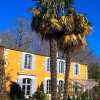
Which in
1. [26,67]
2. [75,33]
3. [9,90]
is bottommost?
[9,90]

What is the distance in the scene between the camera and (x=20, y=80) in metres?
38.2

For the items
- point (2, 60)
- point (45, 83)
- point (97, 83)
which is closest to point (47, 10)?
point (2, 60)

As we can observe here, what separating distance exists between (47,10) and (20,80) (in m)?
10.7

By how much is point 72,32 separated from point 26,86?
10188mm

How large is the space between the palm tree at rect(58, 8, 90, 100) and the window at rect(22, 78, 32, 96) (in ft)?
26.1

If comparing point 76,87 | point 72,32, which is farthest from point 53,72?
point 76,87

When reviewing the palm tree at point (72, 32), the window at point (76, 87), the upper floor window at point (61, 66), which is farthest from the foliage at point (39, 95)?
the window at point (76, 87)

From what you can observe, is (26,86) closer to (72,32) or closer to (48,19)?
(72,32)

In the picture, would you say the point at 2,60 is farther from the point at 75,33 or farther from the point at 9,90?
the point at 75,33

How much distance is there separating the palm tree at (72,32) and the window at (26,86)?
26.1 ft

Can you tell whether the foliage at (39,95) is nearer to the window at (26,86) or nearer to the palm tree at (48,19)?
the window at (26,86)

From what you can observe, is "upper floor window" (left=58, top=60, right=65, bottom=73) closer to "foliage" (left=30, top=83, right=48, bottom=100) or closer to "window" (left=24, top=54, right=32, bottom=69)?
"window" (left=24, top=54, right=32, bottom=69)

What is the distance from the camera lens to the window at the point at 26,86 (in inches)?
1524

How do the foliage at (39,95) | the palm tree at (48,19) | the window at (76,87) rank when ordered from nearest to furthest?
the palm tree at (48,19) < the foliage at (39,95) < the window at (76,87)
